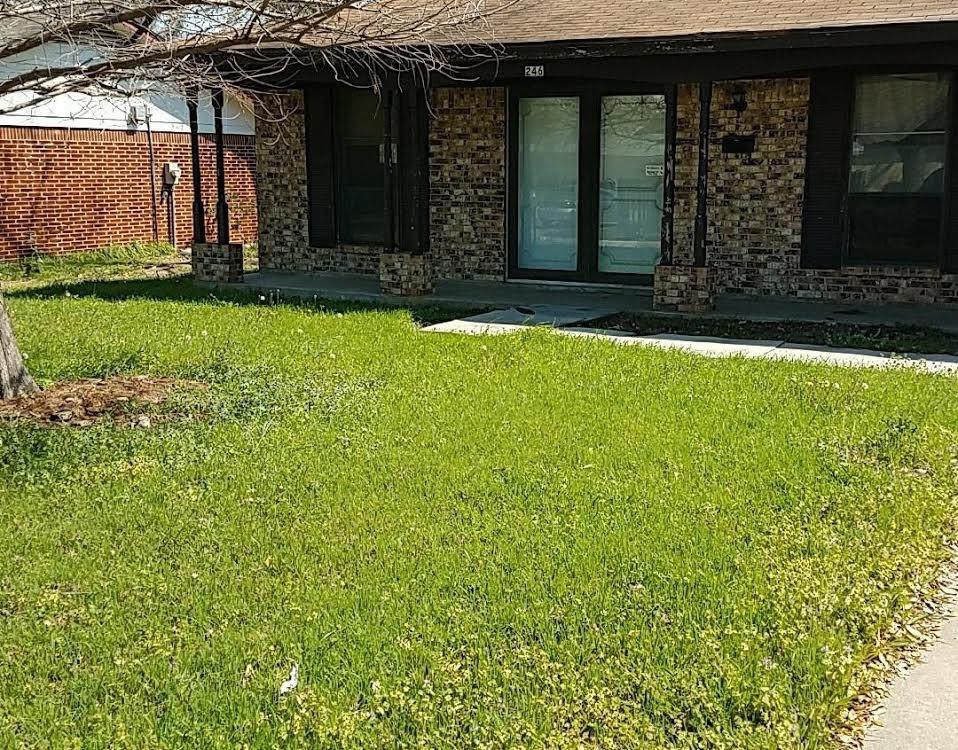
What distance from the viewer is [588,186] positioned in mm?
12602

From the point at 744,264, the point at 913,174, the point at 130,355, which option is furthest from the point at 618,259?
the point at 130,355

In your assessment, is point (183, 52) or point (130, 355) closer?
point (183, 52)

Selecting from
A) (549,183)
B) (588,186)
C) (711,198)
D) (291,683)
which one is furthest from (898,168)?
(291,683)

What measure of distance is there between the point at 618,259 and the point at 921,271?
11.2ft

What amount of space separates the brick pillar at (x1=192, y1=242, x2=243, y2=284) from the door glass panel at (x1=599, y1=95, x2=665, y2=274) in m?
4.56

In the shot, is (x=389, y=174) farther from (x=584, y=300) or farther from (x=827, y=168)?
(x=827, y=168)

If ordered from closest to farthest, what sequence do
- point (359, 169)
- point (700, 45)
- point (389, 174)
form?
1. point (700, 45)
2. point (389, 174)
3. point (359, 169)

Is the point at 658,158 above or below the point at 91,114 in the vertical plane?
below

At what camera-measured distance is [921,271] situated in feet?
35.6

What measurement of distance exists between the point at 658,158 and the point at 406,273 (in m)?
3.22

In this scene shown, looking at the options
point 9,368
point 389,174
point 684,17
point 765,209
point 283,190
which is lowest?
point 9,368

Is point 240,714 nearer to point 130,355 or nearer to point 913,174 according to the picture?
point 130,355

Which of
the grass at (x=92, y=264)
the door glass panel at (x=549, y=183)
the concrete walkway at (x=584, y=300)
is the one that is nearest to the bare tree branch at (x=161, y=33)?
the concrete walkway at (x=584, y=300)

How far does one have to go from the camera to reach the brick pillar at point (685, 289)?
10461 mm
